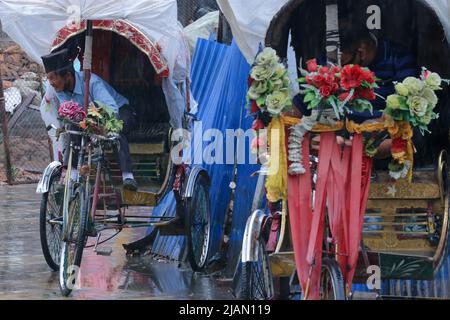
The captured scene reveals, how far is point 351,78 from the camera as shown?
5.68 metres

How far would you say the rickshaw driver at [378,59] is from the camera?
6.59 meters

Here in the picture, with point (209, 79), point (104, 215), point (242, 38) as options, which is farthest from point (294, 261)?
point (209, 79)

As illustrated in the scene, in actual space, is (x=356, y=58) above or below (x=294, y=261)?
above

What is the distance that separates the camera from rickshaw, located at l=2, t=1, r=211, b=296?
792 cm

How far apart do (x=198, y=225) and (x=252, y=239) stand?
9.15 ft

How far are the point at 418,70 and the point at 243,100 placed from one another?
7.76 feet

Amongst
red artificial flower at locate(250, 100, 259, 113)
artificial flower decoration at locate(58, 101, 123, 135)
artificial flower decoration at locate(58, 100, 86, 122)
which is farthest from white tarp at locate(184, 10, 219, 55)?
red artificial flower at locate(250, 100, 259, 113)

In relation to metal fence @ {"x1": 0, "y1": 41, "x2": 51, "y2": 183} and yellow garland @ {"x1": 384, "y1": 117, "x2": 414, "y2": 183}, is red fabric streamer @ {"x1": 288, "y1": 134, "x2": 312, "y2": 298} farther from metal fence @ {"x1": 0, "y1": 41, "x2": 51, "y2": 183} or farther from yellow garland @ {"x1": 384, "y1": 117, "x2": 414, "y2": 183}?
metal fence @ {"x1": 0, "y1": 41, "x2": 51, "y2": 183}

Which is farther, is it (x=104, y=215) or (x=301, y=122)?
(x=104, y=215)

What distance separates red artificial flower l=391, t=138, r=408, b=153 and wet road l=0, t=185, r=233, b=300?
237 cm

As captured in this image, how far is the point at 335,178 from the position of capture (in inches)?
231

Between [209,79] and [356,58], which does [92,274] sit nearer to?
[209,79]

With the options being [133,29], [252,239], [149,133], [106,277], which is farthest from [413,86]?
[149,133]

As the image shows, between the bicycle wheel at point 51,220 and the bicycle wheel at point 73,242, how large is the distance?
70cm
